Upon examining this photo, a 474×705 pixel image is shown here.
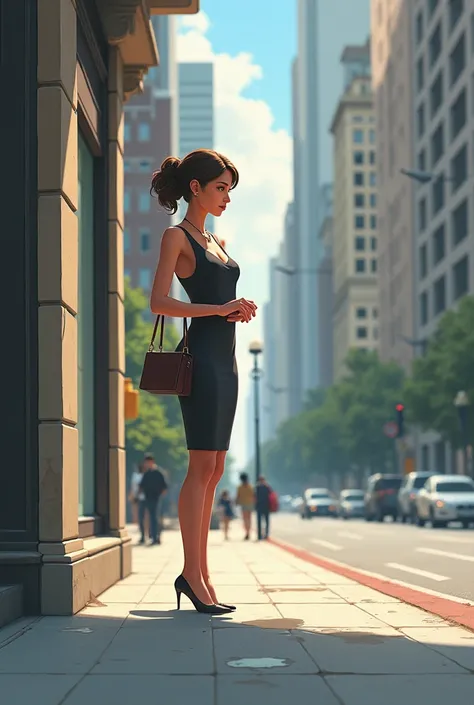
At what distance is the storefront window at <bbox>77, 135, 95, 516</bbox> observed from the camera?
34.1 feet

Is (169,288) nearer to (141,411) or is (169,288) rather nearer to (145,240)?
(141,411)

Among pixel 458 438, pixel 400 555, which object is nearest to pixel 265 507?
pixel 400 555

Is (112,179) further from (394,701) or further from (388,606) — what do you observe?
(394,701)

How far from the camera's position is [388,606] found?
809 cm

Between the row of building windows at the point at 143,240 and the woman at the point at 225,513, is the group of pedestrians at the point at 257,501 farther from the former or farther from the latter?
the row of building windows at the point at 143,240

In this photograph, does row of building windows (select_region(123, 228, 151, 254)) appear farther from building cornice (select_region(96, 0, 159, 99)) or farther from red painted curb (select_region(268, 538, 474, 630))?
red painted curb (select_region(268, 538, 474, 630))

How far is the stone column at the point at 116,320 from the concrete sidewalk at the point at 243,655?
255 cm

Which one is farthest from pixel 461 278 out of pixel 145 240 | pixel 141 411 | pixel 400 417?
pixel 145 240

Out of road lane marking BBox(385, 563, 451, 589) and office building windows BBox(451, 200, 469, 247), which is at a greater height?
office building windows BBox(451, 200, 469, 247)

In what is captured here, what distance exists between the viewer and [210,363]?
7094 mm

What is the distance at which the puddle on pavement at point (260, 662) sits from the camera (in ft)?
17.5

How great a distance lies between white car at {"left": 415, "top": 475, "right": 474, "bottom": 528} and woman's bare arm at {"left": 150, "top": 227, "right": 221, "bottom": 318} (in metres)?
28.4

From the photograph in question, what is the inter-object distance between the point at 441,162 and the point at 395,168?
18345mm

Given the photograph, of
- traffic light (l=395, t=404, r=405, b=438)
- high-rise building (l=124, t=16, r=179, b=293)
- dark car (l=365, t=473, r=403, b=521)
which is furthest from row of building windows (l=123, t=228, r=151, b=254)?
dark car (l=365, t=473, r=403, b=521)
